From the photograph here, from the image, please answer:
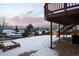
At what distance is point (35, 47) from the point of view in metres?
2.52

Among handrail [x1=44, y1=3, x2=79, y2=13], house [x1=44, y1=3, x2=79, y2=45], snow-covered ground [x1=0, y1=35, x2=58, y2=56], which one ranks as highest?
handrail [x1=44, y1=3, x2=79, y2=13]

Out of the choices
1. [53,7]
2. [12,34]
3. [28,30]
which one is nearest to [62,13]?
[53,7]

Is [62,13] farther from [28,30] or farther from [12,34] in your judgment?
[12,34]

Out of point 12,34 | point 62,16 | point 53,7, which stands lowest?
point 12,34

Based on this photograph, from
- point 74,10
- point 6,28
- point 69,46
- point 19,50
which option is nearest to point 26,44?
point 19,50

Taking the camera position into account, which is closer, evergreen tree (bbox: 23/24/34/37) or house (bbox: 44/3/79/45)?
house (bbox: 44/3/79/45)

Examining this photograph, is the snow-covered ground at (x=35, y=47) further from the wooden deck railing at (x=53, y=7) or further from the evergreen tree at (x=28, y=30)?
the wooden deck railing at (x=53, y=7)

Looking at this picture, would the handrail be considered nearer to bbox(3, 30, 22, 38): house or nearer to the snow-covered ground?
the snow-covered ground

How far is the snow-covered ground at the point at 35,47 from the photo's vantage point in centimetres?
249

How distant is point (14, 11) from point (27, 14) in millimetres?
166

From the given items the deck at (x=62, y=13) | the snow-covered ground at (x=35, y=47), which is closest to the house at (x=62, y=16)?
the deck at (x=62, y=13)

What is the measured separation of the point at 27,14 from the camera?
2.49 metres

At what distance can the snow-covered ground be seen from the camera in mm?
2494

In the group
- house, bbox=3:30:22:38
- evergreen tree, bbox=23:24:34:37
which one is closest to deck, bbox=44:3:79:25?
evergreen tree, bbox=23:24:34:37
